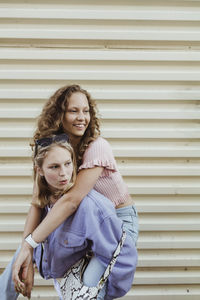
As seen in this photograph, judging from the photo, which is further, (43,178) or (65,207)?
(43,178)

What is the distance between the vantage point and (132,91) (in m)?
2.97

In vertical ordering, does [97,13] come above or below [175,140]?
above

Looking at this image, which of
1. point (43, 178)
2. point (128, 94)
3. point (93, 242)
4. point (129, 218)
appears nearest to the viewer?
point (93, 242)

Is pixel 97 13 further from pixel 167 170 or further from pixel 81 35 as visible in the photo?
pixel 167 170

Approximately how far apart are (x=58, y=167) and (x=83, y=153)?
10.6 inches

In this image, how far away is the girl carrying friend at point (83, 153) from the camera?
2.19m

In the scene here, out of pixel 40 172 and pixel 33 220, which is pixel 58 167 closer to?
pixel 40 172

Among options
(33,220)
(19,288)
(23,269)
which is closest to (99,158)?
(33,220)

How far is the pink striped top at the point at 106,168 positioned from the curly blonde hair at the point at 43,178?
4.7 inches

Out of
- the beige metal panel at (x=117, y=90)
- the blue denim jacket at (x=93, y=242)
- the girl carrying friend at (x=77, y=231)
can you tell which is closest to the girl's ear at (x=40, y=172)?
the girl carrying friend at (x=77, y=231)

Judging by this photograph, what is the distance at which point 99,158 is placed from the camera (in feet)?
7.39

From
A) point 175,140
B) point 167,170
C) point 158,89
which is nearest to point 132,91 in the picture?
point 158,89

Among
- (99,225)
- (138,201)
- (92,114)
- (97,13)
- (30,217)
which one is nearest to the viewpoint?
(99,225)

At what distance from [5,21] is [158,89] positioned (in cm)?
142
